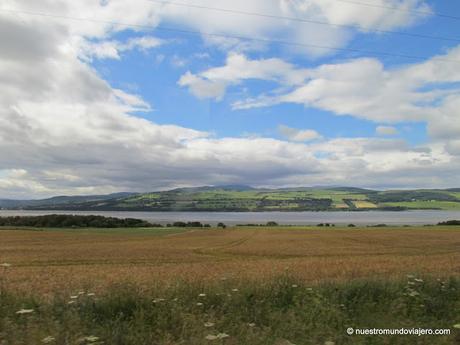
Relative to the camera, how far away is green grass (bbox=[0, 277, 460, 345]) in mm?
6215

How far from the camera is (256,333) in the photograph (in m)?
6.31

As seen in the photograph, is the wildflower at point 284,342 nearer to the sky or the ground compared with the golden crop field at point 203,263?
nearer to the sky

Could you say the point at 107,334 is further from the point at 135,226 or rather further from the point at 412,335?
the point at 135,226

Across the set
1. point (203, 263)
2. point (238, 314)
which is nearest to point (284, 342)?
point (238, 314)

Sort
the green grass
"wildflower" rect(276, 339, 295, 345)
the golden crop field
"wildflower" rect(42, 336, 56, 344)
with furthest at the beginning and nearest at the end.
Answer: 1. the golden crop field
2. the green grass
3. "wildflower" rect(276, 339, 295, 345)
4. "wildflower" rect(42, 336, 56, 344)

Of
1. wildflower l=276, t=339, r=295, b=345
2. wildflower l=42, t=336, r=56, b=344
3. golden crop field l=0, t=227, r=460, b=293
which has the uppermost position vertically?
wildflower l=42, t=336, r=56, b=344

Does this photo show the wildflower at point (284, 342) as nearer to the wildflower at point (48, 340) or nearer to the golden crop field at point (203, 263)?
the wildflower at point (48, 340)

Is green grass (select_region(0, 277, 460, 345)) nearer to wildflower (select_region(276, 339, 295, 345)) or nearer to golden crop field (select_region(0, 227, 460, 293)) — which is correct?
wildflower (select_region(276, 339, 295, 345))

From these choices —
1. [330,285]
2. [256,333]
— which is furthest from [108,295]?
[330,285]

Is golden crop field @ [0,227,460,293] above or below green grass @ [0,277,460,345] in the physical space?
below

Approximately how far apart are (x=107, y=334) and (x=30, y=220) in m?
126

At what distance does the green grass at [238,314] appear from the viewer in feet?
20.4

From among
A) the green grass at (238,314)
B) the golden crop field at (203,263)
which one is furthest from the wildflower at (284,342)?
the golden crop field at (203,263)

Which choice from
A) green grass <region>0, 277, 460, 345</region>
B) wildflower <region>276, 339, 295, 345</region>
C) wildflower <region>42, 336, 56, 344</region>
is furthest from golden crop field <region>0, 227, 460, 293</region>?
wildflower <region>276, 339, 295, 345</region>
